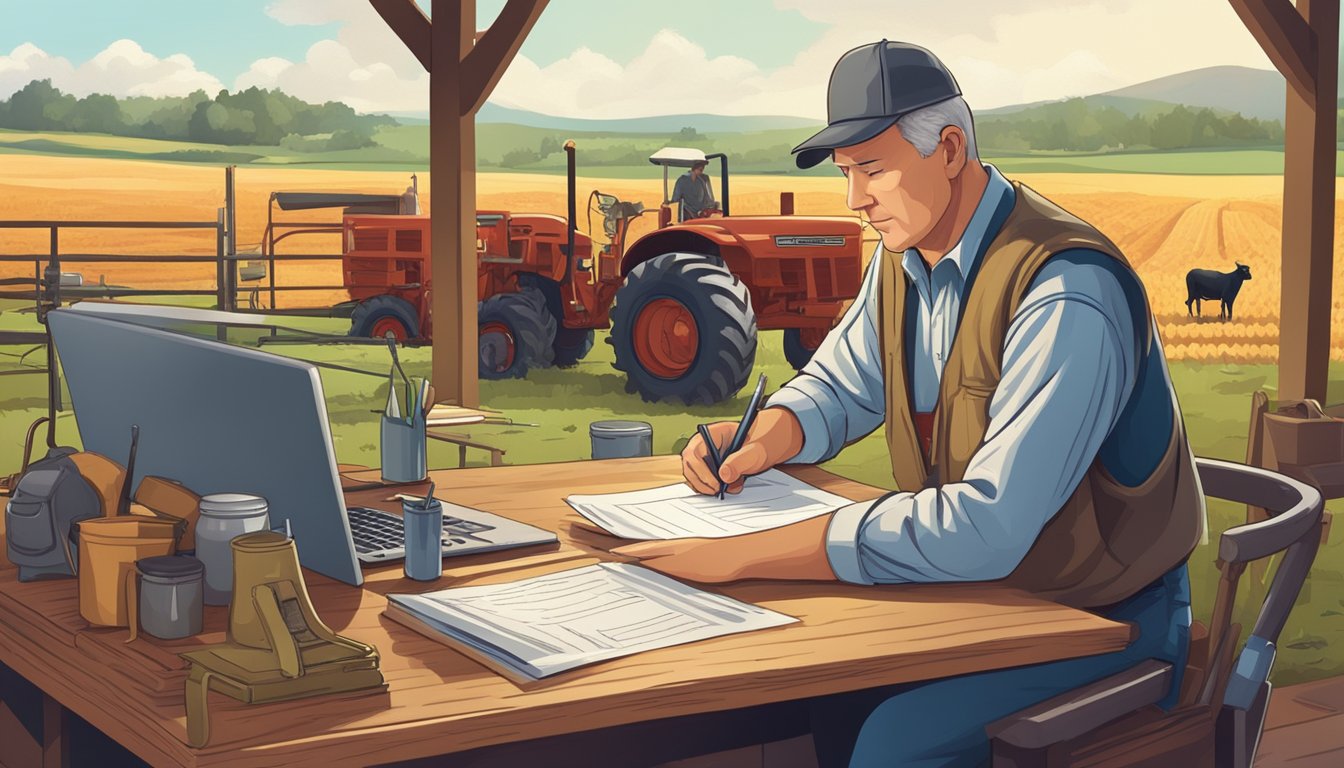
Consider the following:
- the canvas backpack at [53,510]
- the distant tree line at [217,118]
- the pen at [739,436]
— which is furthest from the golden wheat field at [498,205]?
the canvas backpack at [53,510]

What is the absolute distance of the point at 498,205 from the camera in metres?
24.7

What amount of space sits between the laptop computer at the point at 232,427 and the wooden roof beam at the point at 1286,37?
13.6ft

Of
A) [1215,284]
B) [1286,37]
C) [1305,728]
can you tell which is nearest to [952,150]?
[1305,728]

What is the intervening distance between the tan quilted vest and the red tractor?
5.18 m

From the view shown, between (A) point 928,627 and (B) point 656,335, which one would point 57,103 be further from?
(A) point 928,627

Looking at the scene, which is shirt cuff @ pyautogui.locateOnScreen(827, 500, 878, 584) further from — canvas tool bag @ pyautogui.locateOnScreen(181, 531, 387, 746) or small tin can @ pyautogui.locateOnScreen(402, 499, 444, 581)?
canvas tool bag @ pyautogui.locateOnScreen(181, 531, 387, 746)

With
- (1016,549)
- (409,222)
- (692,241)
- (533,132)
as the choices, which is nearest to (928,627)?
(1016,549)

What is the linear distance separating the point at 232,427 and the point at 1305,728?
8.18ft

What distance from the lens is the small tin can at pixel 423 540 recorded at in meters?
1.70

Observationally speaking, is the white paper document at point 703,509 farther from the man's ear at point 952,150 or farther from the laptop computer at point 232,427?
the man's ear at point 952,150

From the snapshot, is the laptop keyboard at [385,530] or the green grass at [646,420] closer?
the laptop keyboard at [385,530]

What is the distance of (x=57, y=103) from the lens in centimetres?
2541

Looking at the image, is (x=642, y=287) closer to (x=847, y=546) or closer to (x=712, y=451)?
(x=712, y=451)

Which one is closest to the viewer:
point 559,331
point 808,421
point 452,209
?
point 808,421
